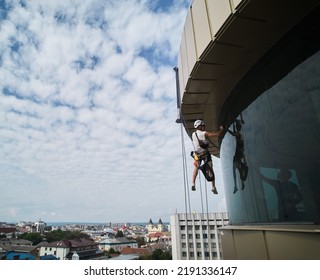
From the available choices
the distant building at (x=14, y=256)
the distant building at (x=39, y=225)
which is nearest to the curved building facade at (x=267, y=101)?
the distant building at (x=14, y=256)

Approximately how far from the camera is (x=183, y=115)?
216 inches

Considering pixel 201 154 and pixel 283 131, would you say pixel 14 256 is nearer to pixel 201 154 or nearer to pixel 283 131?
pixel 201 154

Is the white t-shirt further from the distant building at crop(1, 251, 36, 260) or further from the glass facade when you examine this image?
the distant building at crop(1, 251, 36, 260)

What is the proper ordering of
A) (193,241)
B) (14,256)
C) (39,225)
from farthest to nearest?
(193,241) < (39,225) < (14,256)

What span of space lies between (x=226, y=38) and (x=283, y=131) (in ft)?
4.88

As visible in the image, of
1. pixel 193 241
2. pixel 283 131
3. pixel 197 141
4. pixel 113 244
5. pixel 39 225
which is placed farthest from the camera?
pixel 193 241

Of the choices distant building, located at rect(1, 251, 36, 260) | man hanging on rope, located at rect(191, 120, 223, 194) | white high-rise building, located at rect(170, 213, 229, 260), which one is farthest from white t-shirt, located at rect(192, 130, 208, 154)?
white high-rise building, located at rect(170, 213, 229, 260)

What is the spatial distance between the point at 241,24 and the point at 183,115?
2700mm

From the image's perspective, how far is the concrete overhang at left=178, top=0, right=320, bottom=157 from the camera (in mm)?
2869

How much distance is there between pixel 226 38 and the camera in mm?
3221

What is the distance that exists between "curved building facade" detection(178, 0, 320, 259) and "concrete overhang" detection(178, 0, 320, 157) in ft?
0.04

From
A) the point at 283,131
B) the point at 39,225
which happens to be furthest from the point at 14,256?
the point at 283,131

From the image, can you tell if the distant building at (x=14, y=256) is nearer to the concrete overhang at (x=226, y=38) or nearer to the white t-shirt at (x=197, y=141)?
the white t-shirt at (x=197, y=141)
